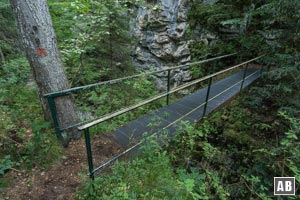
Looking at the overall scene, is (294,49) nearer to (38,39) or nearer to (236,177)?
(236,177)

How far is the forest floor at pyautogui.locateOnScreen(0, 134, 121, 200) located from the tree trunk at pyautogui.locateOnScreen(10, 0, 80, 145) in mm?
327

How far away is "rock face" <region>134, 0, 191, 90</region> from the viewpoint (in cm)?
845

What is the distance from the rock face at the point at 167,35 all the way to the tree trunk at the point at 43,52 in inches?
234

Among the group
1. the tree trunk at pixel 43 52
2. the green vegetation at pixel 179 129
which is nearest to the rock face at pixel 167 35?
the green vegetation at pixel 179 129

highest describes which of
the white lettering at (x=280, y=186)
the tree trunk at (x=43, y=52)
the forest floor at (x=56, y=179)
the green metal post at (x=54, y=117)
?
the tree trunk at (x=43, y=52)

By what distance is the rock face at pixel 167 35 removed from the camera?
8.45 meters

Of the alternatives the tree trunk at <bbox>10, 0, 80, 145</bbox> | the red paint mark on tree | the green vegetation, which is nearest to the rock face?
the green vegetation

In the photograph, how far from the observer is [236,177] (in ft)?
10.1

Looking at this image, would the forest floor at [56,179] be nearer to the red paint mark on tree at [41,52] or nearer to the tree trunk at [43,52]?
the tree trunk at [43,52]

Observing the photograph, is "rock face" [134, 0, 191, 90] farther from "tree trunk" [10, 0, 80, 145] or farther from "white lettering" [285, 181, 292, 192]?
"white lettering" [285, 181, 292, 192]

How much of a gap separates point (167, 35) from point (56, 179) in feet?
25.6

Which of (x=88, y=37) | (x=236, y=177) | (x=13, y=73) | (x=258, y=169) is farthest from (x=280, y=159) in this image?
(x=13, y=73)

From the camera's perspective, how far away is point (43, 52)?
2.29 m

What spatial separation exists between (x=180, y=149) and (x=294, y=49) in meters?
3.97
